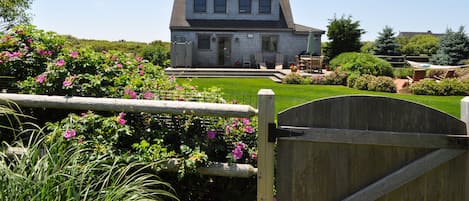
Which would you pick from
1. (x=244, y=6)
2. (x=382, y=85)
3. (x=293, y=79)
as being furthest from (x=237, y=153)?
(x=244, y=6)

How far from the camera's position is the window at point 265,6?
26000mm

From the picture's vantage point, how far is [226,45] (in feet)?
83.1

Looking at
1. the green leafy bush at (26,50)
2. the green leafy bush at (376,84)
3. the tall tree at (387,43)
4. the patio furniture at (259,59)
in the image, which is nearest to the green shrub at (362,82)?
the green leafy bush at (376,84)

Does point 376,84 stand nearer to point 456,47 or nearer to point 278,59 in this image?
point 278,59

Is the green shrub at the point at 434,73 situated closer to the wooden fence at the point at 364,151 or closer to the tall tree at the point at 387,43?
the tall tree at the point at 387,43

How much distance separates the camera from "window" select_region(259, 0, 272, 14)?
2600cm

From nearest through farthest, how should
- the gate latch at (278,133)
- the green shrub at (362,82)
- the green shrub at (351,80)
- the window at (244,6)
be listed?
the gate latch at (278,133)
the green shrub at (362,82)
the green shrub at (351,80)
the window at (244,6)

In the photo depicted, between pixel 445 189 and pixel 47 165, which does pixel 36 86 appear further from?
pixel 445 189

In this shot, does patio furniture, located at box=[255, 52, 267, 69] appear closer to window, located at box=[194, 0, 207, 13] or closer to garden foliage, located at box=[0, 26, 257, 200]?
window, located at box=[194, 0, 207, 13]

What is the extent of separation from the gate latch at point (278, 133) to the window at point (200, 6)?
23.6m

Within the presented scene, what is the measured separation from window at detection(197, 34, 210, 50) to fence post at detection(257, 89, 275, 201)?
22.2 metres

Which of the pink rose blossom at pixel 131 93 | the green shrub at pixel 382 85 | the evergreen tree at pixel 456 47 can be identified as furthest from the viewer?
the evergreen tree at pixel 456 47

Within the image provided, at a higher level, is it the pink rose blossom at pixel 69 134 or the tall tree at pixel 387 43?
the tall tree at pixel 387 43

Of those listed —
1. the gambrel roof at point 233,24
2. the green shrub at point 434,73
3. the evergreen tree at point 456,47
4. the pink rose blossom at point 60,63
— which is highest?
the gambrel roof at point 233,24
